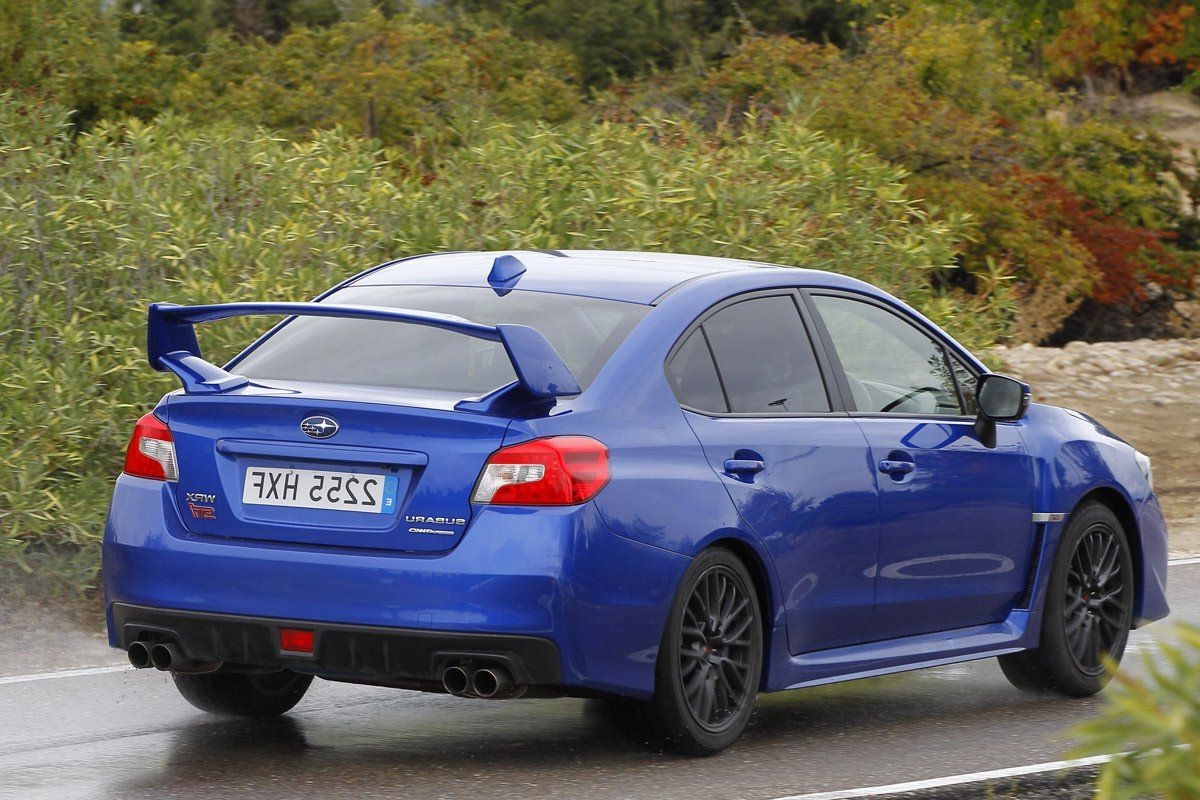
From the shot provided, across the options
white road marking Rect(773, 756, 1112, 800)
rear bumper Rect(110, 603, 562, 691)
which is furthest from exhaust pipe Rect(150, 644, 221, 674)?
white road marking Rect(773, 756, 1112, 800)

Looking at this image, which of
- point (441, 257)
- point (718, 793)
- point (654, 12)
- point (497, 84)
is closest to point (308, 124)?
point (497, 84)

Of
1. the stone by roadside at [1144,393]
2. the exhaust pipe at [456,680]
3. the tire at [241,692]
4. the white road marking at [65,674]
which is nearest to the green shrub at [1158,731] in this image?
the exhaust pipe at [456,680]

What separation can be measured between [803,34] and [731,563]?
3131 cm

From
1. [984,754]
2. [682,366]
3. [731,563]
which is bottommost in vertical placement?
[984,754]

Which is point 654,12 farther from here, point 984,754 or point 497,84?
point 984,754

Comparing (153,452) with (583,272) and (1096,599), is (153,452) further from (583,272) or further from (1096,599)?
(1096,599)

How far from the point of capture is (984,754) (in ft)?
21.7

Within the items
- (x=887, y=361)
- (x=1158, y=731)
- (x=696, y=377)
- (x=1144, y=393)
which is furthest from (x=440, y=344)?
(x=1144, y=393)

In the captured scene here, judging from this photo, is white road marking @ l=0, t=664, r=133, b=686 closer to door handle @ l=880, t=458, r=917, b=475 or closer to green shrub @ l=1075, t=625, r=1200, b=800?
door handle @ l=880, t=458, r=917, b=475

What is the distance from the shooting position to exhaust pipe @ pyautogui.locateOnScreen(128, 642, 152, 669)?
5.96 metres

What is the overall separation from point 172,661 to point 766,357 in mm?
2209

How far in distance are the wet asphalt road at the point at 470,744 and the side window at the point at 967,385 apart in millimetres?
1147

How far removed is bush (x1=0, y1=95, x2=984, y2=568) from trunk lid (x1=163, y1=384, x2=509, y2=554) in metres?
3.97

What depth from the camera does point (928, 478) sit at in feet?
23.1
